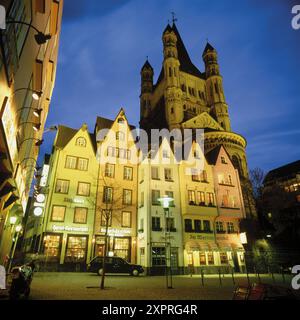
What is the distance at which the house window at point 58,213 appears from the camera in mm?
25812

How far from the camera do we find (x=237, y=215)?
3238 cm

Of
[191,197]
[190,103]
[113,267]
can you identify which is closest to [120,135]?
[191,197]

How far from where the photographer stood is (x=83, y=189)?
28203mm

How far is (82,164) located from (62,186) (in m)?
3.69

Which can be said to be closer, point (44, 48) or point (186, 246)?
point (44, 48)

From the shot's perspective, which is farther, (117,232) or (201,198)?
(201,198)

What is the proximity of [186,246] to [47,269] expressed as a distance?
15.7 m

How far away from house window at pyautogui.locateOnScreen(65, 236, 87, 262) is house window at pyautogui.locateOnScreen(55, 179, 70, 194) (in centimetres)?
533

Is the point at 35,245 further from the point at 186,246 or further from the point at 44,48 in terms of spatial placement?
the point at 44,48

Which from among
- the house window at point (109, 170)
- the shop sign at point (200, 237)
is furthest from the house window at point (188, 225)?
the house window at point (109, 170)

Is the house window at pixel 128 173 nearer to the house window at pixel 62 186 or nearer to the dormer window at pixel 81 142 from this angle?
the dormer window at pixel 81 142

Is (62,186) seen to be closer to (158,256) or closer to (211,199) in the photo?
(158,256)

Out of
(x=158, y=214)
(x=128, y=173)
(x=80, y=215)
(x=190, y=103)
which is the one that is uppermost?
(x=190, y=103)

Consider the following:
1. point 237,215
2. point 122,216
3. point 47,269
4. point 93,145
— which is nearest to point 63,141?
point 93,145
